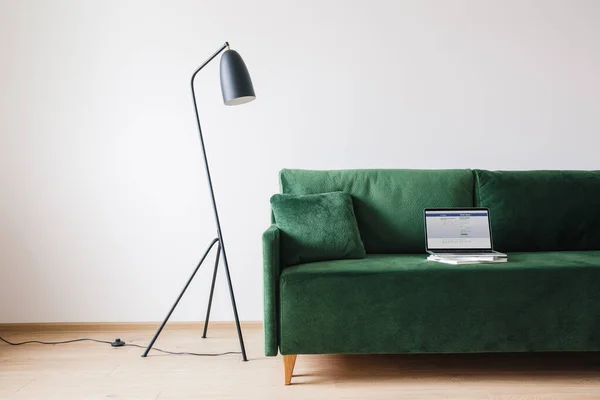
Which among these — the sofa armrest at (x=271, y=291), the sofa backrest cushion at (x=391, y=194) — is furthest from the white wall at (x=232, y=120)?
the sofa armrest at (x=271, y=291)

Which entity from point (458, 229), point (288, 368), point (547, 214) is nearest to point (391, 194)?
point (458, 229)

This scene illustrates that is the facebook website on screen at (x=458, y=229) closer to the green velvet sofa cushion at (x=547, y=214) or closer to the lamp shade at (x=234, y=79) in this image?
the green velvet sofa cushion at (x=547, y=214)

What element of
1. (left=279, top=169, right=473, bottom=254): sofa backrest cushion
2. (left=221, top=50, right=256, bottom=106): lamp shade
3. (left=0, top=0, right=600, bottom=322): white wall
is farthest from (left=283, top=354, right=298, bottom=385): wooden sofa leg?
(left=221, top=50, right=256, bottom=106): lamp shade

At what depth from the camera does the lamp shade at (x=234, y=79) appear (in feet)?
8.45

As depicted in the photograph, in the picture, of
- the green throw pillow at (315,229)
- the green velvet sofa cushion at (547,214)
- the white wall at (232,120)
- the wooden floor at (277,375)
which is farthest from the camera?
the white wall at (232,120)

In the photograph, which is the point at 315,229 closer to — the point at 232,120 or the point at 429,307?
the point at 429,307

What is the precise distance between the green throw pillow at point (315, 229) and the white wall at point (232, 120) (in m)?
0.63

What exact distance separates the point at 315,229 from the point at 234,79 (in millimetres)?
774

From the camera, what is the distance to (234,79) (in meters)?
2.58

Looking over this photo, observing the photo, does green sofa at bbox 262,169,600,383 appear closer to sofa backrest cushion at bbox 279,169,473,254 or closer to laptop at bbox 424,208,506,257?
laptop at bbox 424,208,506,257

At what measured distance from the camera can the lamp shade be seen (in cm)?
257

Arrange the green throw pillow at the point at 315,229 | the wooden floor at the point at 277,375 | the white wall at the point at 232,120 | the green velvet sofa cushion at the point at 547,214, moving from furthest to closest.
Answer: the white wall at the point at 232,120
the green velvet sofa cushion at the point at 547,214
the green throw pillow at the point at 315,229
the wooden floor at the point at 277,375

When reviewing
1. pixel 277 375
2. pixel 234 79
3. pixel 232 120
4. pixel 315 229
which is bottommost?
pixel 277 375

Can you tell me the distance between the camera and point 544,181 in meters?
2.85
